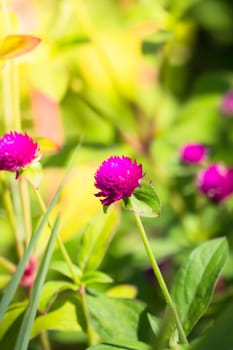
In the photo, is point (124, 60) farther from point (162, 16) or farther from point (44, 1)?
point (162, 16)

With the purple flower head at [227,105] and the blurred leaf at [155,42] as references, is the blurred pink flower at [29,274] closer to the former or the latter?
the blurred leaf at [155,42]

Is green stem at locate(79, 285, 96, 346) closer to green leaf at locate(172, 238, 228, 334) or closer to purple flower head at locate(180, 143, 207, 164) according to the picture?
green leaf at locate(172, 238, 228, 334)

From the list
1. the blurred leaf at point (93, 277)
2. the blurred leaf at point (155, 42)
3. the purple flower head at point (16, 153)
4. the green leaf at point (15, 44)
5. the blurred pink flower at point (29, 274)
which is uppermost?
the blurred leaf at point (155, 42)

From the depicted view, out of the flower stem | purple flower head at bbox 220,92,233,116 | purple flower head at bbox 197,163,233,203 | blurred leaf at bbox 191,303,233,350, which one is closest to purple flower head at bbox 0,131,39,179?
the flower stem

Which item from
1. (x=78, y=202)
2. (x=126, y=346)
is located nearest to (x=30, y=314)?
(x=126, y=346)

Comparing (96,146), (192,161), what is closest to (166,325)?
(192,161)

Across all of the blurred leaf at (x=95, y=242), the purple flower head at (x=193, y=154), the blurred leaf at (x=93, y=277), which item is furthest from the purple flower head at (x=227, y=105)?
the blurred leaf at (x=93, y=277)
